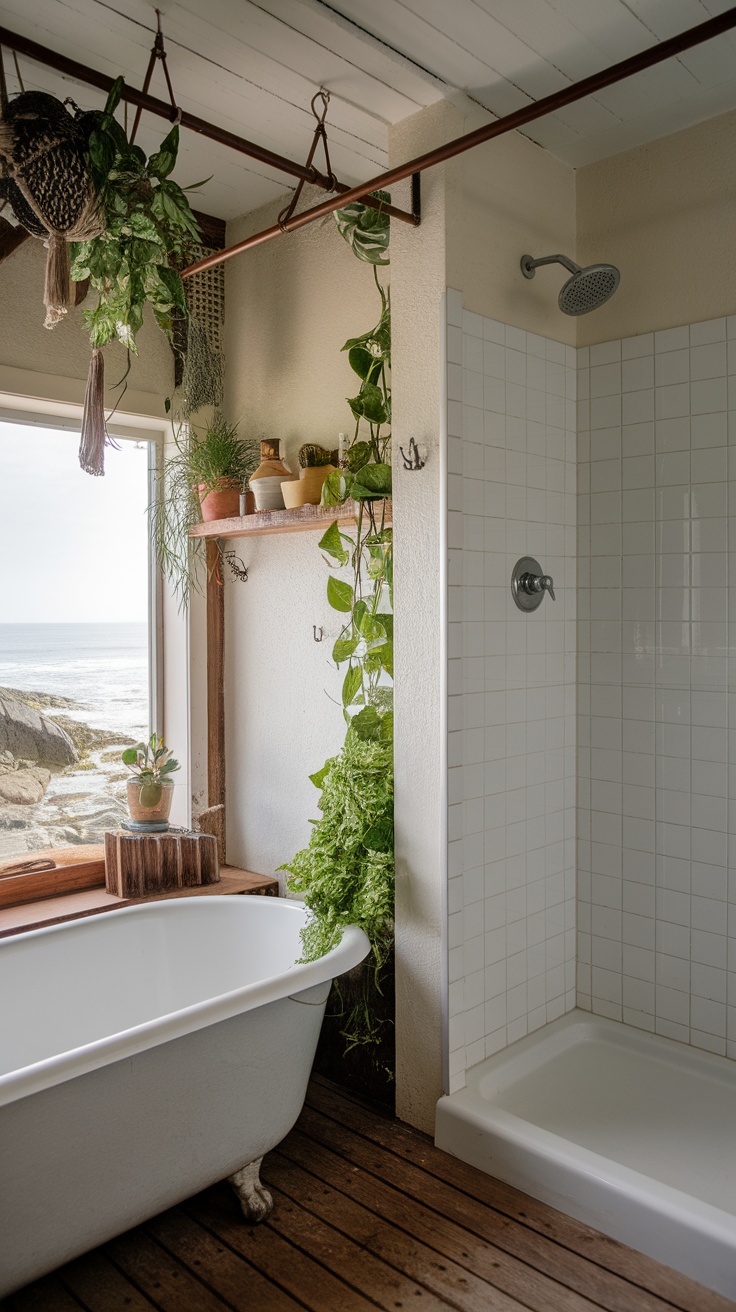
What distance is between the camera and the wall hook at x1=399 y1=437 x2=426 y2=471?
241 cm

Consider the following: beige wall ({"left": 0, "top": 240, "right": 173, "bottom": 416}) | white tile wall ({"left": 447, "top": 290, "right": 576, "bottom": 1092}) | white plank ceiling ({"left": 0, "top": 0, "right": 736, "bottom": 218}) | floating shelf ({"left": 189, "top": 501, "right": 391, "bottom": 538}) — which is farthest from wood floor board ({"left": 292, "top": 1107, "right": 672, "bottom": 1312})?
white plank ceiling ({"left": 0, "top": 0, "right": 736, "bottom": 218})

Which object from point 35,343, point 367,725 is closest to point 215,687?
point 367,725

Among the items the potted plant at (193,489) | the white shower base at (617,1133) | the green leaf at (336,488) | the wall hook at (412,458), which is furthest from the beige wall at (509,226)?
the white shower base at (617,1133)

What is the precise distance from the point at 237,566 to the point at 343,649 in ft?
2.47

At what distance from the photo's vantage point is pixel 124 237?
206 centimetres

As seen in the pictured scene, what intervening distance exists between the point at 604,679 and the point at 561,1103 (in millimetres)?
1174

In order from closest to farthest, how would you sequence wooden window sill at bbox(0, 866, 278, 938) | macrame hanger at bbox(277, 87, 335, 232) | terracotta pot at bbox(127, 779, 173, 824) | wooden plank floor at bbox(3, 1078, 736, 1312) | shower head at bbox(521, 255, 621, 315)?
wooden plank floor at bbox(3, 1078, 736, 1312) → macrame hanger at bbox(277, 87, 335, 232) → shower head at bbox(521, 255, 621, 315) → wooden window sill at bbox(0, 866, 278, 938) → terracotta pot at bbox(127, 779, 173, 824)

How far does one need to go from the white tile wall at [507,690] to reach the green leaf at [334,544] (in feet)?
1.52

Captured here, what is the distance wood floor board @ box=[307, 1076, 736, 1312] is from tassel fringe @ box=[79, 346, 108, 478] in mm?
1839

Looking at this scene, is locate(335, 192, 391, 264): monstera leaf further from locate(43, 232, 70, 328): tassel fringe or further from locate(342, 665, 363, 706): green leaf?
locate(342, 665, 363, 706): green leaf

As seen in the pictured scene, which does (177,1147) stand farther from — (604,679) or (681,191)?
(681,191)

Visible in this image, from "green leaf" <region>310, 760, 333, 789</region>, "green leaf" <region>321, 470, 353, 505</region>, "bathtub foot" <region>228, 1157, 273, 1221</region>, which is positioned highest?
"green leaf" <region>321, 470, 353, 505</region>

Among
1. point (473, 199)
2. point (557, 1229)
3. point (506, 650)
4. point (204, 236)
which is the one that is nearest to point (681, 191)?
point (473, 199)

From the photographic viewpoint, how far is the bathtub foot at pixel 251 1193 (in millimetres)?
2119
